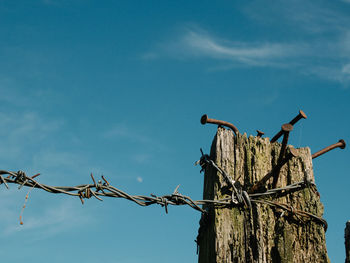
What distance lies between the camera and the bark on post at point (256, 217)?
3750mm

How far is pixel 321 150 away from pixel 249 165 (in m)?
0.87

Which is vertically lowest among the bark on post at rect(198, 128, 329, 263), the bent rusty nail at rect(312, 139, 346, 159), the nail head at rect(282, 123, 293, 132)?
the bark on post at rect(198, 128, 329, 263)

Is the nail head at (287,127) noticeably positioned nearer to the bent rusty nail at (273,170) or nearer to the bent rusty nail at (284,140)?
the bent rusty nail at (284,140)

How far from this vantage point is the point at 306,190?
13.4 ft

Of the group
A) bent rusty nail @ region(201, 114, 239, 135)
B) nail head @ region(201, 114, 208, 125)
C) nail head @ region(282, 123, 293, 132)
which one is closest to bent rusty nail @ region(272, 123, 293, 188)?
nail head @ region(282, 123, 293, 132)

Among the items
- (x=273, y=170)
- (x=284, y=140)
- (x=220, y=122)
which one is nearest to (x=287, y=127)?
(x=284, y=140)

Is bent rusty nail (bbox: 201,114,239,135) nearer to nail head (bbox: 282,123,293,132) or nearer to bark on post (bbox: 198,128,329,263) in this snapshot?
bark on post (bbox: 198,128,329,263)

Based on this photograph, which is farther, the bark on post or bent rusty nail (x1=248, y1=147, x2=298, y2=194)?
bent rusty nail (x1=248, y1=147, x2=298, y2=194)

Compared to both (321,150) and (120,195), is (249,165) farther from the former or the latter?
(120,195)

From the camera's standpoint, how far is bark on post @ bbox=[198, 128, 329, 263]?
3.75 m

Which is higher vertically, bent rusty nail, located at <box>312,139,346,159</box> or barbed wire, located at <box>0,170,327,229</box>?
bent rusty nail, located at <box>312,139,346,159</box>

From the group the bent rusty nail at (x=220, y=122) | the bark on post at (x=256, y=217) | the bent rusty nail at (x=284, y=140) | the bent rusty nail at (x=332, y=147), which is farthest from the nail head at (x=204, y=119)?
the bent rusty nail at (x=332, y=147)

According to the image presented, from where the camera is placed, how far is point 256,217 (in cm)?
389

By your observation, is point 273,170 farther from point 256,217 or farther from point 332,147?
point 332,147
